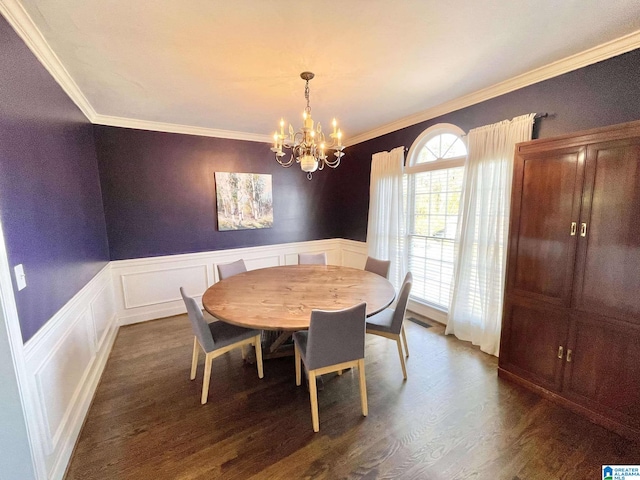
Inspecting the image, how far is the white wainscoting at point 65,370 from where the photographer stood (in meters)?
1.41

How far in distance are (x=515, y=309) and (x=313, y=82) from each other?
266 centimetres

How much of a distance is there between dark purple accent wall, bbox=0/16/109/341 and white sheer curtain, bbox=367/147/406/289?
137 inches

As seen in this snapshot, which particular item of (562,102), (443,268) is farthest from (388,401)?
(562,102)

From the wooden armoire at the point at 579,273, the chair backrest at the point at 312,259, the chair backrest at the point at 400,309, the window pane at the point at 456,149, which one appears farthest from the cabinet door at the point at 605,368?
the chair backrest at the point at 312,259

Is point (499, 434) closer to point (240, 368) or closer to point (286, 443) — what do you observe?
point (286, 443)

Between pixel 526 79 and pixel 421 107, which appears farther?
pixel 421 107

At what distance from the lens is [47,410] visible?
1.48 meters

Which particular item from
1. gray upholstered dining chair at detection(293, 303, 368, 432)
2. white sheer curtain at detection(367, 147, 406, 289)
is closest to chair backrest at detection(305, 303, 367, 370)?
gray upholstered dining chair at detection(293, 303, 368, 432)

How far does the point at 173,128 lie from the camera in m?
3.56

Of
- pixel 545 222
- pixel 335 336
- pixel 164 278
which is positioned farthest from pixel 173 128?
pixel 545 222

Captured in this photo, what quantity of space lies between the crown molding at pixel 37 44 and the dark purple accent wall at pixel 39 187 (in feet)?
0.19

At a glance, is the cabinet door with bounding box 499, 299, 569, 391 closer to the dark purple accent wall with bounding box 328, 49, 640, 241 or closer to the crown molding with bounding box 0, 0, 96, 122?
the dark purple accent wall with bounding box 328, 49, 640, 241

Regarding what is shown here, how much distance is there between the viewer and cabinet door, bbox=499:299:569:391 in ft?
6.40

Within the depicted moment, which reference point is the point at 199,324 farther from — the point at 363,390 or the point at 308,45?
the point at 308,45
